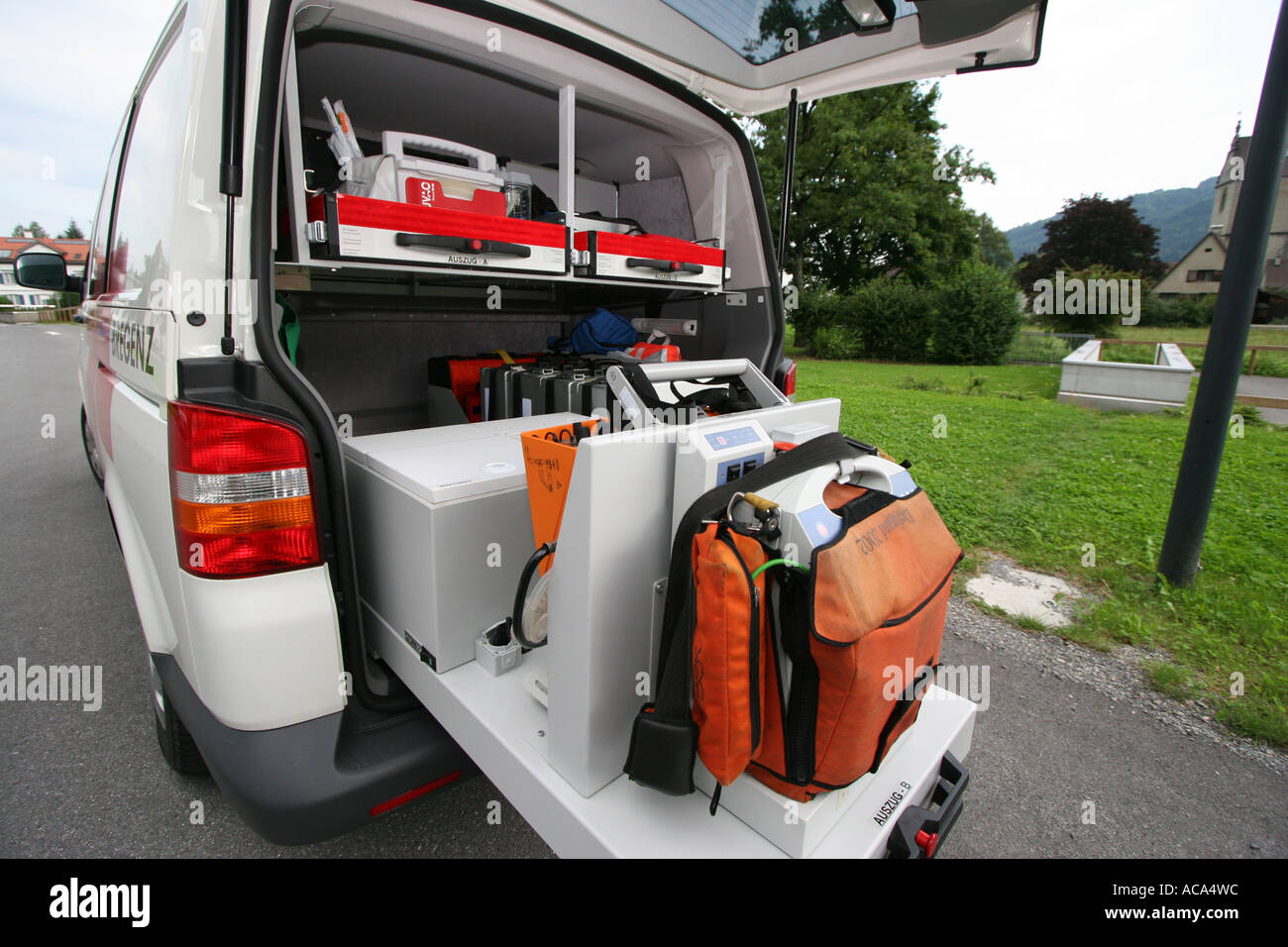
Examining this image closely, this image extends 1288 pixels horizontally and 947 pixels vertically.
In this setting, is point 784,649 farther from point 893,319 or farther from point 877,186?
point 877,186

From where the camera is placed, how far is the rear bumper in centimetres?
133

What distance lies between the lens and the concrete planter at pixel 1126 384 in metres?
8.83

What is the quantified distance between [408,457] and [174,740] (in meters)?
1.22

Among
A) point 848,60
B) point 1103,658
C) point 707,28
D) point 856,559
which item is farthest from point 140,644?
point 1103,658

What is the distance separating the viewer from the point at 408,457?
1650 mm

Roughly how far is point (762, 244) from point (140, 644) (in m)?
3.42

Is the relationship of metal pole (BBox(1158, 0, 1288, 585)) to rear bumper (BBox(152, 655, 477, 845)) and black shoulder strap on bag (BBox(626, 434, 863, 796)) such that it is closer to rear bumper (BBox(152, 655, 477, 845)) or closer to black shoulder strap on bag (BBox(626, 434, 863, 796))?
black shoulder strap on bag (BBox(626, 434, 863, 796))

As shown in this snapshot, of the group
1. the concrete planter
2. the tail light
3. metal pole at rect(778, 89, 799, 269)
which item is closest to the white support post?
metal pole at rect(778, 89, 799, 269)

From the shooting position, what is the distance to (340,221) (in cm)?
162

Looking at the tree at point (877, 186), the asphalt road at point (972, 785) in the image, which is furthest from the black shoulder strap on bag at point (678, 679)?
the tree at point (877, 186)

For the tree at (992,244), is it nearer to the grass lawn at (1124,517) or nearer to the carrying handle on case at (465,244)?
the grass lawn at (1124,517)

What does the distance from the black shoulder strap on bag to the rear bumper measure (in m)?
0.68

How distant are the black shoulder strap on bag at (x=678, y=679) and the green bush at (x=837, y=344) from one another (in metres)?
18.3
